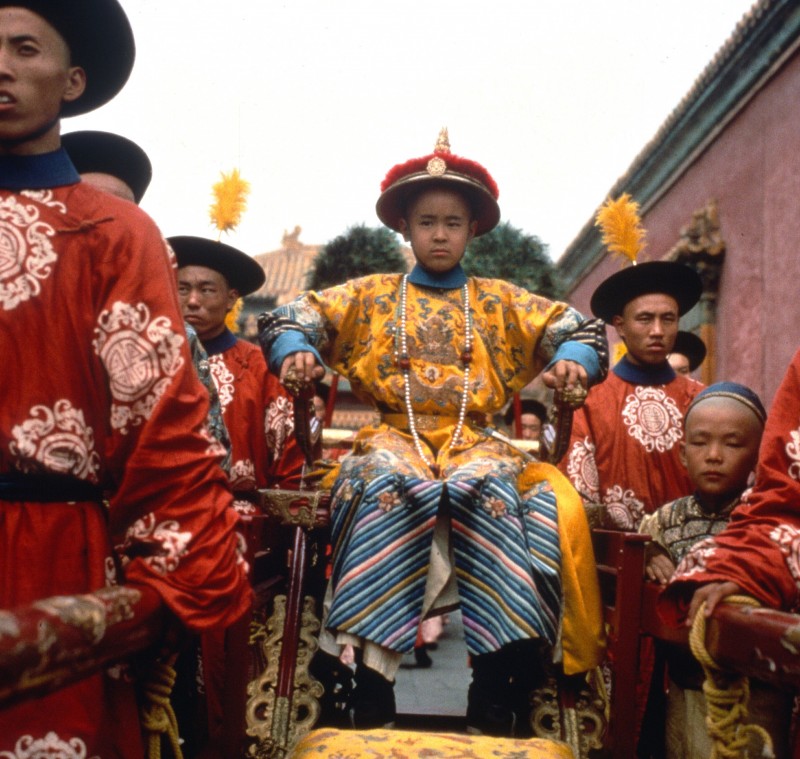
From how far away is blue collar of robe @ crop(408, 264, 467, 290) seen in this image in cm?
396

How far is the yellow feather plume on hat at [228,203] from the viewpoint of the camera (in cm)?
518

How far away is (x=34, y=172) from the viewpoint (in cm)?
196

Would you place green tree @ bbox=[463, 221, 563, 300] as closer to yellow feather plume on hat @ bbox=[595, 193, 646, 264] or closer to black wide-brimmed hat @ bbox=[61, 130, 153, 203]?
→ yellow feather plume on hat @ bbox=[595, 193, 646, 264]

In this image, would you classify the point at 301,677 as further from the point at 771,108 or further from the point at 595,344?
the point at 771,108

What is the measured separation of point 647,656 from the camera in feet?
10.9

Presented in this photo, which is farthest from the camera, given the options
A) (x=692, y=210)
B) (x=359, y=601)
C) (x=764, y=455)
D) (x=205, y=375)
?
(x=692, y=210)

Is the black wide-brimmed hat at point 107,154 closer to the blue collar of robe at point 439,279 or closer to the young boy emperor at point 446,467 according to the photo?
the young boy emperor at point 446,467

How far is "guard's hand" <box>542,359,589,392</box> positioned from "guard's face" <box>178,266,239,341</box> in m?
2.33

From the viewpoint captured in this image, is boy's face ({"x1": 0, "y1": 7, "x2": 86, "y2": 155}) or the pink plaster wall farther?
the pink plaster wall

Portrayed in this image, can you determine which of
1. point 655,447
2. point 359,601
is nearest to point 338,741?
point 359,601

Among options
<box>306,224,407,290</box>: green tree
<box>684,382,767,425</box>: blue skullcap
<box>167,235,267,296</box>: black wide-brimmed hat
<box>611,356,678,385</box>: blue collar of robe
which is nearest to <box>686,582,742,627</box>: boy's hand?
<box>684,382,767,425</box>: blue skullcap

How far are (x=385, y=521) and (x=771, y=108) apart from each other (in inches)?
338

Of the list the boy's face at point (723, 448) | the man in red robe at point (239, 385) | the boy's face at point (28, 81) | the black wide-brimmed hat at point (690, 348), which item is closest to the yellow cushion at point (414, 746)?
the boy's face at point (723, 448)

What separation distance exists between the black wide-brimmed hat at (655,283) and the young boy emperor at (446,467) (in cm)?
127
